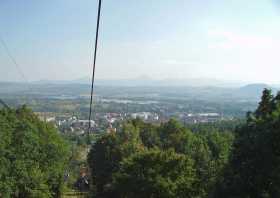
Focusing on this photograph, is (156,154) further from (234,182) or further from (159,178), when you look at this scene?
(234,182)

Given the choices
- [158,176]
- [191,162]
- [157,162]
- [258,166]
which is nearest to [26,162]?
[157,162]

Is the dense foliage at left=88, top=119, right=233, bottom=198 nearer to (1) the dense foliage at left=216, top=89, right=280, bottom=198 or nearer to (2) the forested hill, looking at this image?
(2) the forested hill

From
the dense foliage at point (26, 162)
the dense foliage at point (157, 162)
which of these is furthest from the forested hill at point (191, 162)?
the dense foliage at point (26, 162)

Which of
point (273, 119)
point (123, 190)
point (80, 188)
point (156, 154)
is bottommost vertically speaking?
point (80, 188)

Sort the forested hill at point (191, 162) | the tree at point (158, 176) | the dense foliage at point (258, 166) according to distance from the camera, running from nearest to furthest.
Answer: the dense foliage at point (258, 166) < the forested hill at point (191, 162) < the tree at point (158, 176)

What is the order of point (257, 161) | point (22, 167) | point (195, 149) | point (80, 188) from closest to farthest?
point (257, 161), point (22, 167), point (195, 149), point (80, 188)

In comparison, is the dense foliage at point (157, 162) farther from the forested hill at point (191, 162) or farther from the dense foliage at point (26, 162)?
the dense foliage at point (26, 162)

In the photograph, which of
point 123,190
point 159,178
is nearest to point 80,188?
point 123,190

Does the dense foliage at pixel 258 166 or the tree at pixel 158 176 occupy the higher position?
the dense foliage at pixel 258 166
